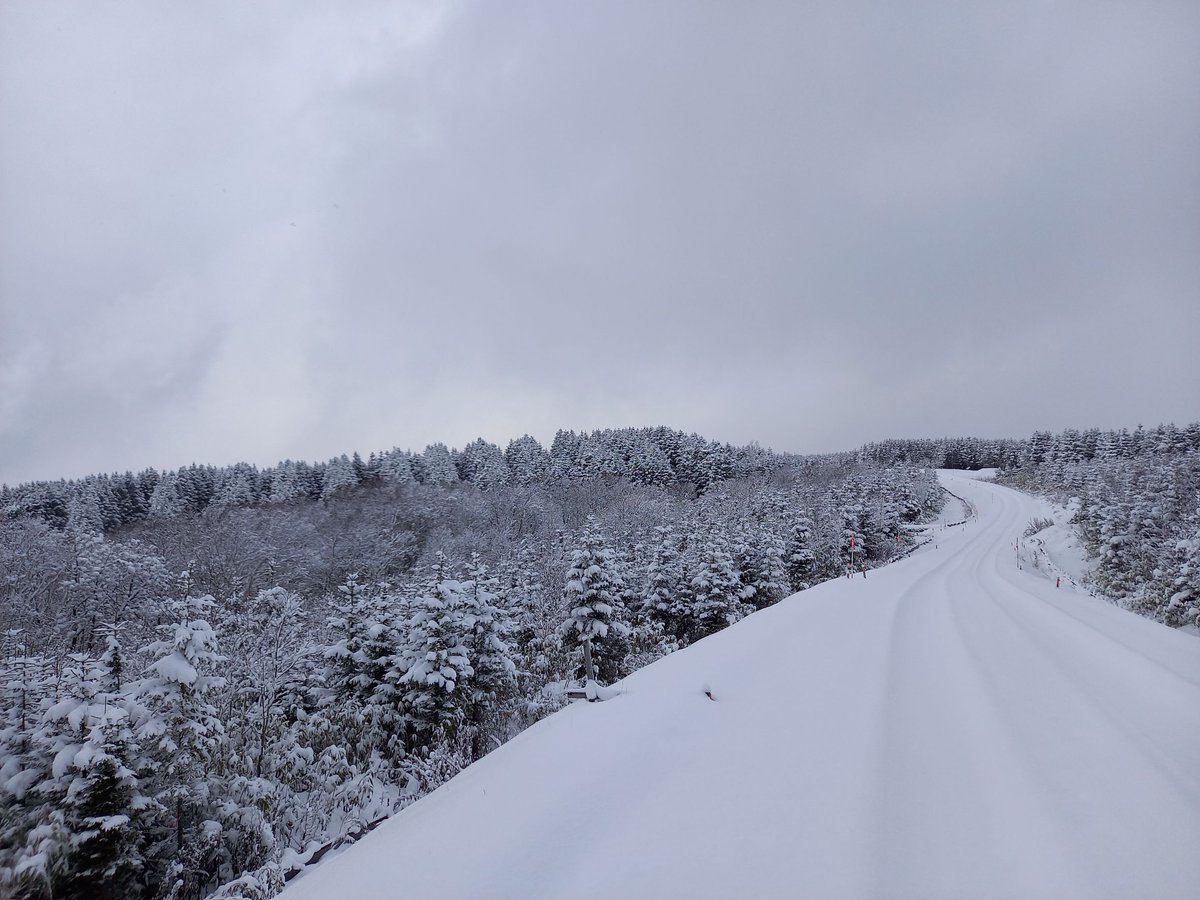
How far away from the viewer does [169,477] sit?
3115 inches

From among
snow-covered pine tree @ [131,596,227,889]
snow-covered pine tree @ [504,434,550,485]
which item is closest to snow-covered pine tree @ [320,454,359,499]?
snow-covered pine tree @ [504,434,550,485]

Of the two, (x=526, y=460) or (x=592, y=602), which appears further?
(x=526, y=460)

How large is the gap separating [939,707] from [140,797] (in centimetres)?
930

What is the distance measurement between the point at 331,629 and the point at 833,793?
54.7ft

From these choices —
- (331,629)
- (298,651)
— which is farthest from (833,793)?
(331,629)

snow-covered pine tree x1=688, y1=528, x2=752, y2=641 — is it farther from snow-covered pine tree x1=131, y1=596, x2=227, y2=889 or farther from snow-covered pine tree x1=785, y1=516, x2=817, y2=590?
snow-covered pine tree x1=131, y1=596, x2=227, y2=889

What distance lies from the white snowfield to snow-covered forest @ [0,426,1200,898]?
244cm

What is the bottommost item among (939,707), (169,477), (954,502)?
(954,502)

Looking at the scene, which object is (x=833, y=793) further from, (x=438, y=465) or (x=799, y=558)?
(x=438, y=465)

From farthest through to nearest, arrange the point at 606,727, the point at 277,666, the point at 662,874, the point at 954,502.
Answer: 1. the point at 954,502
2. the point at 277,666
3. the point at 606,727
4. the point at 662,874

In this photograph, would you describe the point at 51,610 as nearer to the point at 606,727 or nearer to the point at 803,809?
the point at 606,727

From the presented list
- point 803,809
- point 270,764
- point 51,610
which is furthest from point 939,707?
point 51,610

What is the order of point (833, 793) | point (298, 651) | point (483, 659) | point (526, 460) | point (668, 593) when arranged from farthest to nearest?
point (526, 460)
point (668, 593)
point (298, 651)
point (483, 659)
point (833, 793)

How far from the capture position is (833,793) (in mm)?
3977
